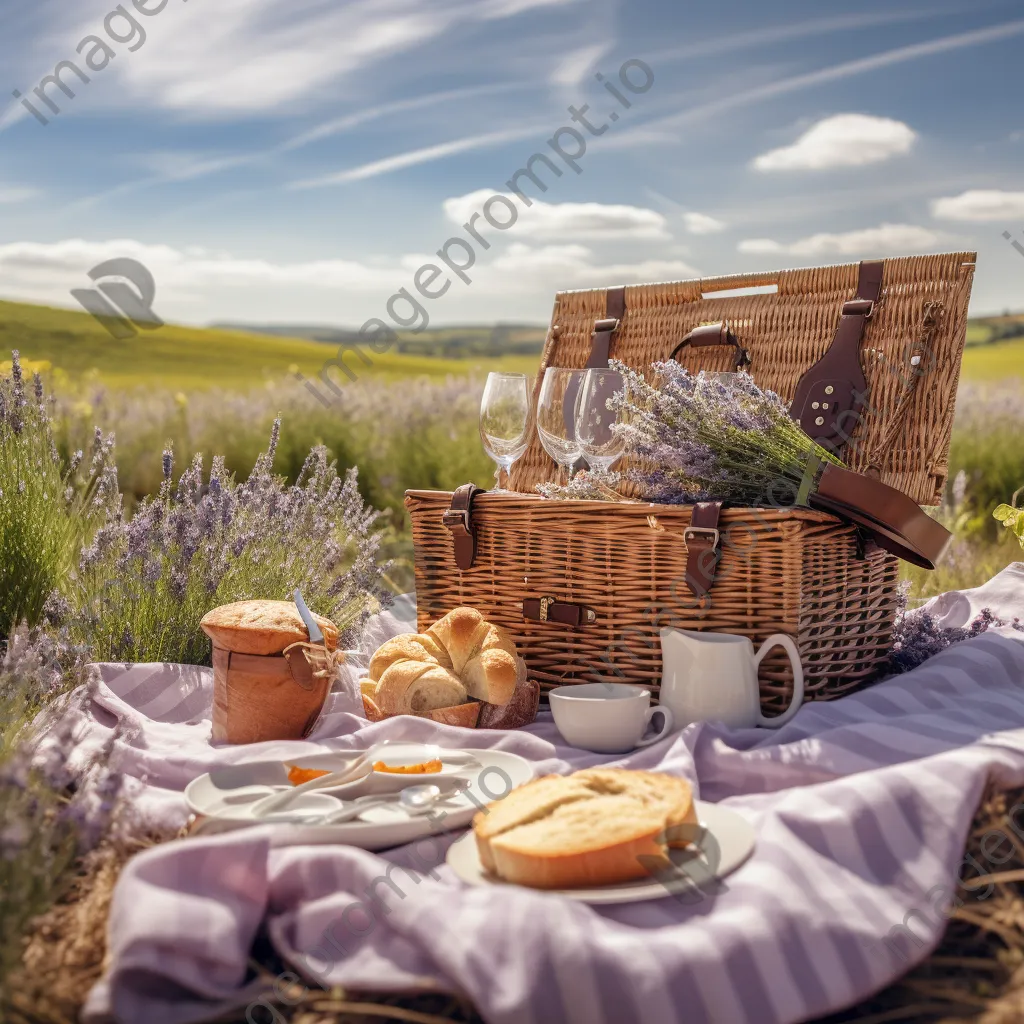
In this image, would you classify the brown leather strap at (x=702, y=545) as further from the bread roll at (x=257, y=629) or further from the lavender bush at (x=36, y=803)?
the lavender bush at (x=36, y=803)

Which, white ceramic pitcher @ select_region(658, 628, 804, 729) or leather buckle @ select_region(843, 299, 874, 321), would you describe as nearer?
white ceramic pitcher @ select_region(658, 628, 804, 729)

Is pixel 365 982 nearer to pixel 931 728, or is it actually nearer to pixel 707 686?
pixel 707 686

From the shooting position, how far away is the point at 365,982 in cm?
110

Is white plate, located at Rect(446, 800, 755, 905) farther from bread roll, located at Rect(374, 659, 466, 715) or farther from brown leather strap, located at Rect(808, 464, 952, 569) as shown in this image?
brown leather strap, located at Rect(808, 464, 952, 569)

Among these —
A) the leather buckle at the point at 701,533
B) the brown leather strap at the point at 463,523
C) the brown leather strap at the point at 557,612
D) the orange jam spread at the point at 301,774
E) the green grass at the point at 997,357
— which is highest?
the green grass at the point at 997,357

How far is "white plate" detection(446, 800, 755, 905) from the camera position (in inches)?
47.1

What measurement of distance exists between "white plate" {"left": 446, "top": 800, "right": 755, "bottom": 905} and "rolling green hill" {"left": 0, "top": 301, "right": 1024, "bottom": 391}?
7263mm

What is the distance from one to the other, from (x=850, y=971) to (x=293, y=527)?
190 cm

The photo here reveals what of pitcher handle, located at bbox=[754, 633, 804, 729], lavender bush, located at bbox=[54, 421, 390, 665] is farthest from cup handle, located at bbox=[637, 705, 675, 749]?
lavender bush, located at bbox=[54, 421, 390, 665]

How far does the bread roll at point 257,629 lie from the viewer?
6.13 ft

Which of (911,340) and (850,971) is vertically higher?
(911,340)

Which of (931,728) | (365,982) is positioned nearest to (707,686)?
(931,728)

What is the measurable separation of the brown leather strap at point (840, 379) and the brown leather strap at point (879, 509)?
1.50 ft

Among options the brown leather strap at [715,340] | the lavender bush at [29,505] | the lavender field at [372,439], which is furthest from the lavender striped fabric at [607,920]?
the lavender field at [372,439]
